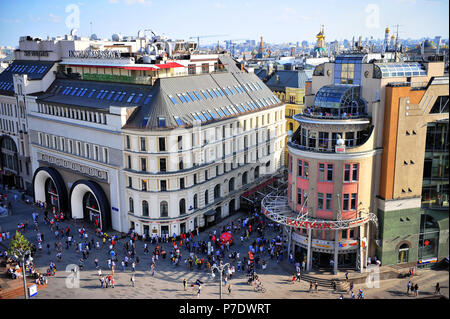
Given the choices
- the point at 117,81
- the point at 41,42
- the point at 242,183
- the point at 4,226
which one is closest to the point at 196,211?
the point at 242,183

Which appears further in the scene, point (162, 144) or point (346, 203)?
point (162, 144)

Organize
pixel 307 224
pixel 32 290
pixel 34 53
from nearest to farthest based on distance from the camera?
pixel 32 290
pixel 307 224
pixel 34 53

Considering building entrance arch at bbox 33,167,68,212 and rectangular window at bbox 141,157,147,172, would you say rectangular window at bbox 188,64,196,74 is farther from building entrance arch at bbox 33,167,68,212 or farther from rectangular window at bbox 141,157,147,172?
building entrance arch at bbox 33,167,68,212

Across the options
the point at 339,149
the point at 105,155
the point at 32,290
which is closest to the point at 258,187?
the point at 105,155

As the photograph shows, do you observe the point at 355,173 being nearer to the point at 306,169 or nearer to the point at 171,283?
the point at 306,169

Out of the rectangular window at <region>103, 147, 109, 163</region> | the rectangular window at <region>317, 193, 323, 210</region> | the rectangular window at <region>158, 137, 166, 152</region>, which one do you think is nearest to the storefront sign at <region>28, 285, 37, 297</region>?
the rectangular window at <region>103, 147, 109, 163</region>
